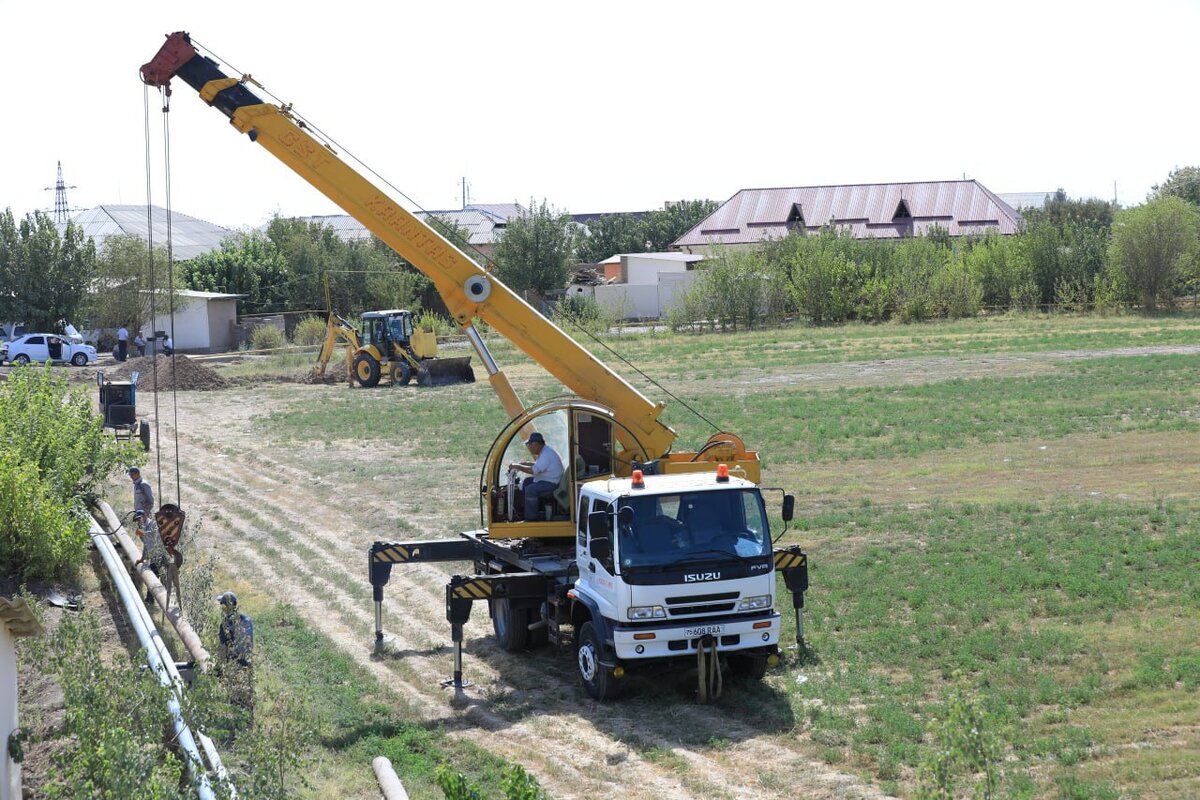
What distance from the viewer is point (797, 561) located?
13906 mm

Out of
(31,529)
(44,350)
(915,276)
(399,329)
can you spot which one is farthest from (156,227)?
(31,529)

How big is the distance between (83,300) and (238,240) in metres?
23.5

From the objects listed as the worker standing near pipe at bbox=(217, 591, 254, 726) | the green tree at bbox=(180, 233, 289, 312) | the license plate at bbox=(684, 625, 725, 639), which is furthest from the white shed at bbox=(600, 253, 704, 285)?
→ the worker standing near pipe at bbox=(217, 591, 254, 726)

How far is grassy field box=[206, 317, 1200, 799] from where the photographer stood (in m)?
10.6

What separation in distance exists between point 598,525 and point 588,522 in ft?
0.69

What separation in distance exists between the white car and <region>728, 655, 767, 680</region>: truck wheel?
155 feet

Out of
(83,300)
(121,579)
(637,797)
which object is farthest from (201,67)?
(83,300)

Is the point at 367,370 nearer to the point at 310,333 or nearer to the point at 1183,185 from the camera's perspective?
the point at 310,333

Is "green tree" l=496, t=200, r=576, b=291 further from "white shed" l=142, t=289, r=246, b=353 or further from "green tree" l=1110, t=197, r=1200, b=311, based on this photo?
"green tree" l=1110, t=197, r=1200, b=311

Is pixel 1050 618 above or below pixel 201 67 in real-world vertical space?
below

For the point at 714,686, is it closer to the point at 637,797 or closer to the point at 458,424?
the point at 637,797

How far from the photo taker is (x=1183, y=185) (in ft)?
336

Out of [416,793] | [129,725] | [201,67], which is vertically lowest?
[416,793]

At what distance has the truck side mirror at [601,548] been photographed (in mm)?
11938
